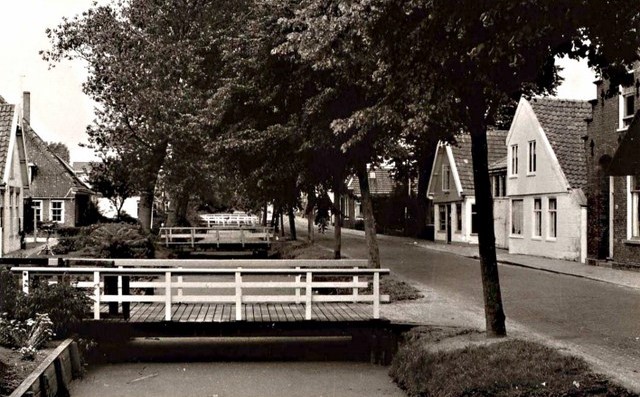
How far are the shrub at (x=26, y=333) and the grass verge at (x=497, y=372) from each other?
16.6 feet

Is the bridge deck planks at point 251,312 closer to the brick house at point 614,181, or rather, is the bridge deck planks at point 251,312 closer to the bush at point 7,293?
the bush at point 7,293

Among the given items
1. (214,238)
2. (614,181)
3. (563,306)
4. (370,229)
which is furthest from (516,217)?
(563,306)

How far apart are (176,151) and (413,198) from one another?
20.6 metres

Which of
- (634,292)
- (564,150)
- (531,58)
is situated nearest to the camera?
(531,58)

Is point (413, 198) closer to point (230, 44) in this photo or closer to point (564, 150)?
point (564, 150)

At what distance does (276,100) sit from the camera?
70.1 ft

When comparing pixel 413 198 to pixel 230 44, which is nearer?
pixel 230 44

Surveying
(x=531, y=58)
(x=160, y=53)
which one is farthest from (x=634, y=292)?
(x=160, y=53)

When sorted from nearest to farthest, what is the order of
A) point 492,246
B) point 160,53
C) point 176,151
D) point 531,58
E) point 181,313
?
point 531,58, point 492,246, point 181,313, point 160,53, point 176,151

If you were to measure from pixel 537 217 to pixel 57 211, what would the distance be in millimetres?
34710

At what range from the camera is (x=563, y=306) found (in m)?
15.7

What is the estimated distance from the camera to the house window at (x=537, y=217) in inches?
1216

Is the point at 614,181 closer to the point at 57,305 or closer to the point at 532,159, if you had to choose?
the point at 532,159

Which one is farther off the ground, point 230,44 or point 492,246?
point 230,44
